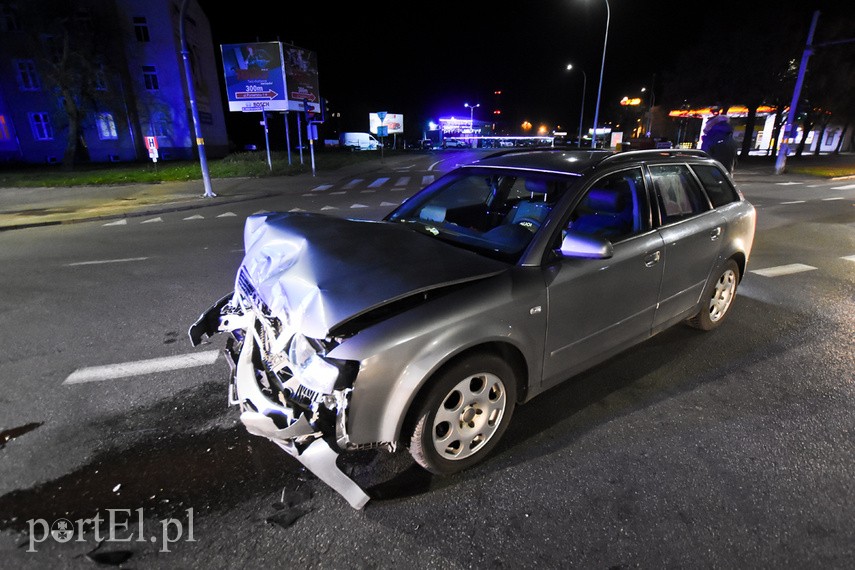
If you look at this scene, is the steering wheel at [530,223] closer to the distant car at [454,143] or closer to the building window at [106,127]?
the building window at [106,127]

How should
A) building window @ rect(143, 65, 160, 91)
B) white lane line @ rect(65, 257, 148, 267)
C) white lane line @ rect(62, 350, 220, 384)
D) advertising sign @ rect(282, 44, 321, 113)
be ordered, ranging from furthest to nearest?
1. building window @ rect(143, 65, 160, 91)
2. advertising sign @ rect(282, 44, 321, 113)
3. white lane line @ rect(65, 257, 148, 267)
4. white lane line @ rect(62, 350, 220, 384)

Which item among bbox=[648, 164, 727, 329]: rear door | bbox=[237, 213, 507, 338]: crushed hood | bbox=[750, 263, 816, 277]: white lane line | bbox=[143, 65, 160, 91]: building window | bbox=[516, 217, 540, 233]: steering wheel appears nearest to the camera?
bbox=[237, 213, 507, 338]: crushed hood

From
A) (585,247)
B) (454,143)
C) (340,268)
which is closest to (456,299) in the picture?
(340,268)

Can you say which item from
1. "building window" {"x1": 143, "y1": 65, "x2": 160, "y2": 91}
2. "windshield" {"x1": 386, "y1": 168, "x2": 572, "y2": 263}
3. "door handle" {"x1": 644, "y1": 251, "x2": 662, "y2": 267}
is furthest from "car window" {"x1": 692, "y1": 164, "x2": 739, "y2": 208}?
"building window" {"x1": 143, "y1": 65, "x2": 160, "y2": 91}

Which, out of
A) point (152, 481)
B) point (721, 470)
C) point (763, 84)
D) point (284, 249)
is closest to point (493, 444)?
point (721, 470)

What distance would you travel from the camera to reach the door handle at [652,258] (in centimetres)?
328

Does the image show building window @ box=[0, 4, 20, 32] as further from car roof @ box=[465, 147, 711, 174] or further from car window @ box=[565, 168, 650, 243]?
car window @ box=[565, 168, 650, 243]

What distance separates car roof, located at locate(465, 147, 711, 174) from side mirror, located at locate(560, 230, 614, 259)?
68 centimetres

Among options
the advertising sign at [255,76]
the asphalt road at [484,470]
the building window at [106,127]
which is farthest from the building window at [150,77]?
the asphalt road at [484,470]

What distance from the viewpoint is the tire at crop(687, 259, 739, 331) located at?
→ 4.21m

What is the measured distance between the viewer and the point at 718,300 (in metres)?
4.39

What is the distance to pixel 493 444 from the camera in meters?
2.75

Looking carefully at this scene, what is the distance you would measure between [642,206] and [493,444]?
2090mm

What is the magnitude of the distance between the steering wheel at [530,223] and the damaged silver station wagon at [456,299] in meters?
0.02
